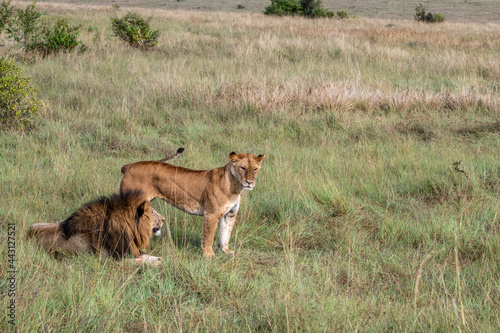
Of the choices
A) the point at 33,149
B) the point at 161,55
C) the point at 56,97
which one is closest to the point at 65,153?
the point at 33,149

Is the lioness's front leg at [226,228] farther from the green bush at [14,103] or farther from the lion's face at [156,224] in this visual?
the green bush at [14,103]

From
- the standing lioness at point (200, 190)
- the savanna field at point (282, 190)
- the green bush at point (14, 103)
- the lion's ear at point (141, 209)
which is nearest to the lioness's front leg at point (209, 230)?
the standing lioness at point (200, 190)

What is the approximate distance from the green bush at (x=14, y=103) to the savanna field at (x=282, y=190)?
0.68 ft

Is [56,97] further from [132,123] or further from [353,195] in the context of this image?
[353,195]

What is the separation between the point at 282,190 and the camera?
16.5 feet

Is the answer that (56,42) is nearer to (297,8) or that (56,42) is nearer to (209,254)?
(209,254)

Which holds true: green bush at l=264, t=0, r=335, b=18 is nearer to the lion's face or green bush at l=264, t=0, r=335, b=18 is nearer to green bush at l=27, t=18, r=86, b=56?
green bush at l=27, t=18, r=86, b=56

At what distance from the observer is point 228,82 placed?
9.09 m

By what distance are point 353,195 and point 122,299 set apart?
9.14 ft

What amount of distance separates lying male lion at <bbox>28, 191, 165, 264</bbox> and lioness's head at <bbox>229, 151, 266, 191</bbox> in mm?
741

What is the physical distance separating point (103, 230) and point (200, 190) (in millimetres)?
827

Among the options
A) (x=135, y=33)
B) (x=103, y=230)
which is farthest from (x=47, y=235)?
(x=135, y=33)

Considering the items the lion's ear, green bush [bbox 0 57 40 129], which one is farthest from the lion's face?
green bush [bbox 0 57 40 129]

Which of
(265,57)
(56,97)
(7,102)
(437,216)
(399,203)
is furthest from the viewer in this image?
(265,57)
